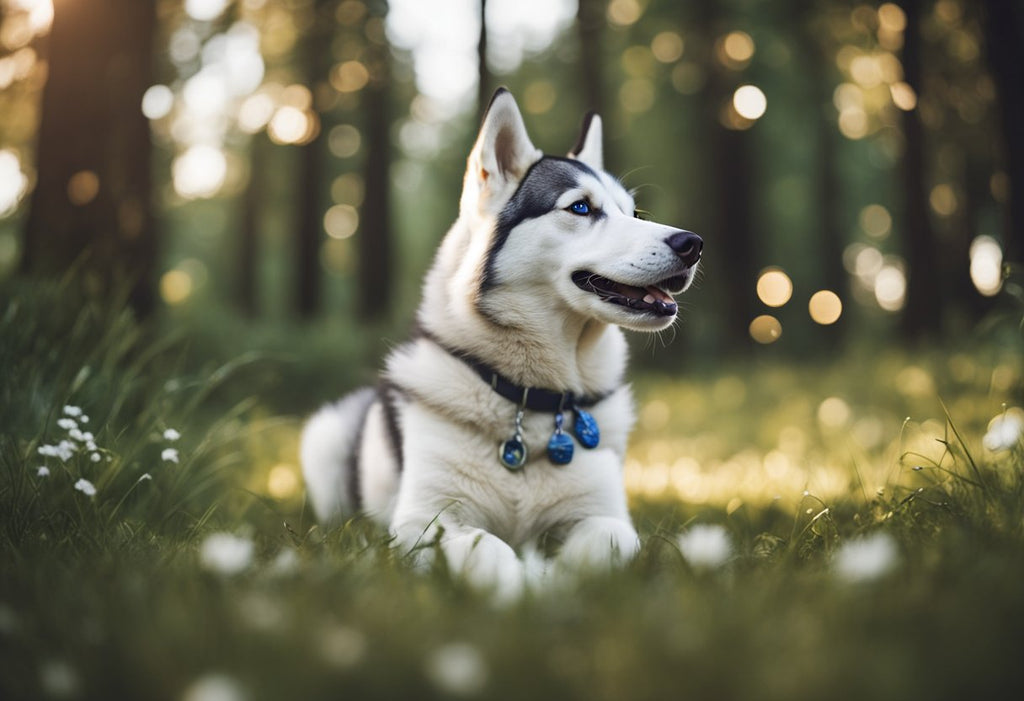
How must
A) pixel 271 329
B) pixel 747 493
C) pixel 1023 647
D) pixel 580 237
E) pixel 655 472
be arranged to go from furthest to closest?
pixel 271 329 < pixel 655 472 < pixel 747 493 < pixel 580 237 < pixel 1023 647

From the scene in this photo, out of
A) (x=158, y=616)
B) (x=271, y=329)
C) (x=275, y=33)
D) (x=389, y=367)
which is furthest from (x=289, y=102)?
(x=158, y=616)

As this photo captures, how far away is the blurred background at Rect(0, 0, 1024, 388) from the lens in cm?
573

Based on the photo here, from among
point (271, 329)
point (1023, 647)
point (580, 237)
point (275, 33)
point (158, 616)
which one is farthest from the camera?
point (275, 33)

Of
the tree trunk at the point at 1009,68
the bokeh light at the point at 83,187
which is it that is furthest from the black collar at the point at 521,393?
the tree trunk at the point at 1009,68

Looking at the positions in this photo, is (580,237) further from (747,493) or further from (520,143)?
(747,493)

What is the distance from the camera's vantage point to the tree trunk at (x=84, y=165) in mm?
5395

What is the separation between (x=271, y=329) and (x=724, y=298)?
8340 millimetres

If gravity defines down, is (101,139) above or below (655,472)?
above

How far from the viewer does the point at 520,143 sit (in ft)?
11.0

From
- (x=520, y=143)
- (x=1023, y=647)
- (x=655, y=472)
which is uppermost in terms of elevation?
(x=520, y=143)

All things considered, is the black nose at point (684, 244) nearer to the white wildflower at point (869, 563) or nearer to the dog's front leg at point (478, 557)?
the dog's front leg at point (478, 557)

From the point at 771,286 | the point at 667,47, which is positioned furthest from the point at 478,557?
the point at 667,47

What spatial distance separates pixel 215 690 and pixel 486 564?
1.07 metres

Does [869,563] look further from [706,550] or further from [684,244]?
[684,244]
